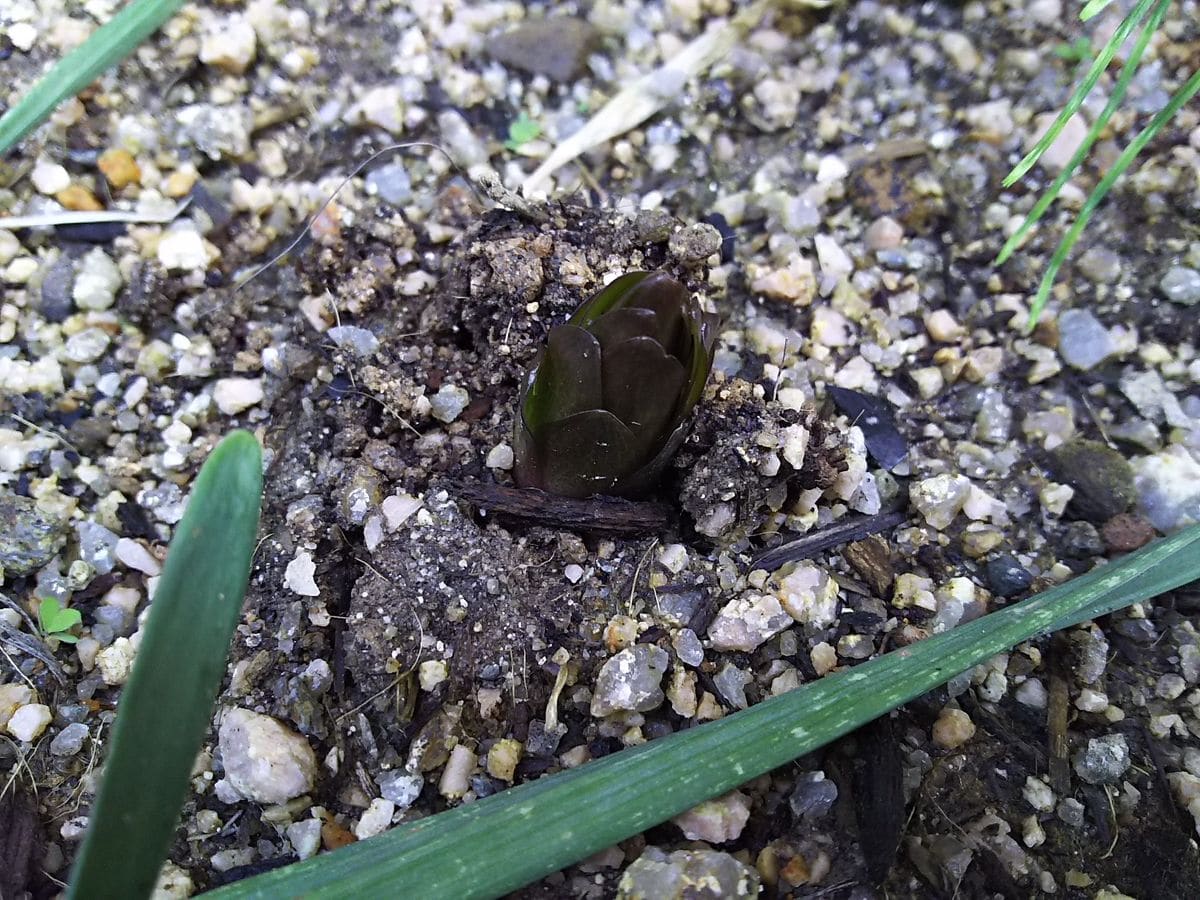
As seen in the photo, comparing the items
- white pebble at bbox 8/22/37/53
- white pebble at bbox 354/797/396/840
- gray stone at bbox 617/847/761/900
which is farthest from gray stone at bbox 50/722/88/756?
white pebble at bbox 8/22/37/53

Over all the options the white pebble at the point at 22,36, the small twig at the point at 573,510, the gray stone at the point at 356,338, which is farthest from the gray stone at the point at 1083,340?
the white pebble at the point at 22,36

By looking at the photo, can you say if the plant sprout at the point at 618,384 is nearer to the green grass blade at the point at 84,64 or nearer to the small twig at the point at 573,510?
the small twig at the point at 573,510

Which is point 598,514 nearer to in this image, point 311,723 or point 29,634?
point 311,723

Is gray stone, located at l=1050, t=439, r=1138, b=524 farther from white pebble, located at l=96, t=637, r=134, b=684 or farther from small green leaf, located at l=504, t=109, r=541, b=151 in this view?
white pebble, located at l=96, t=637, r=134, b=684

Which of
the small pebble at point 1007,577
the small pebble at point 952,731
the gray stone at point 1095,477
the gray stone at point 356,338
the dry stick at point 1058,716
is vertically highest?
the gray stone at point 356,338

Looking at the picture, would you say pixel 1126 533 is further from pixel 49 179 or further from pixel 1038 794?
pixel 49 179

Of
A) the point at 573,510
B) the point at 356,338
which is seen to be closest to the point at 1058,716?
the point at 573,510
